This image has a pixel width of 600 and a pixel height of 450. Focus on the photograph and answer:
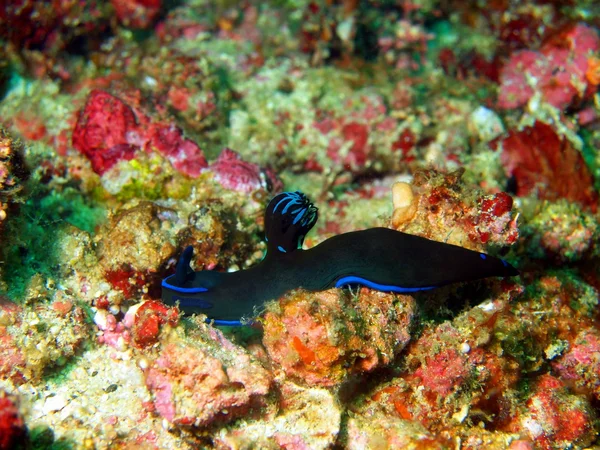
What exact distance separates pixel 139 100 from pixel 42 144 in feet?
5.31

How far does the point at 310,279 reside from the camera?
4.07m

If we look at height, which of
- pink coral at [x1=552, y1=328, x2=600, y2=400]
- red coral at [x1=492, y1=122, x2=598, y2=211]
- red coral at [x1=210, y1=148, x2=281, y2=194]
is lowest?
pink coral at [x1=552, y1=328, x2=600, y2=400]

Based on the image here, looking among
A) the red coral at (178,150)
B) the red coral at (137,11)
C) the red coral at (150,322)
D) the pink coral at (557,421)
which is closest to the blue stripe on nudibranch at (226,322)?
the red coral at (150,322)

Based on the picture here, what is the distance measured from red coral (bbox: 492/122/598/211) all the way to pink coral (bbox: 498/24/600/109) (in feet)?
3.31

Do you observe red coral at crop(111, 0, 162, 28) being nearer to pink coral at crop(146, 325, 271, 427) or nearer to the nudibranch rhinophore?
the nudibranch rhinophore

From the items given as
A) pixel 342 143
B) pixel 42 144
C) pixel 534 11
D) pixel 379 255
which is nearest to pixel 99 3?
pixel 42 144

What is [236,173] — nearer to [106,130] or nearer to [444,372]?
[106,130]

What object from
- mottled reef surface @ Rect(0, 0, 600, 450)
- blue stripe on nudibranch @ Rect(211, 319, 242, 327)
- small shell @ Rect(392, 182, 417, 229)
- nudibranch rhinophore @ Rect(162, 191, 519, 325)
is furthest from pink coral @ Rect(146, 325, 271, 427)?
small shell @ Rect(392, 182, 417, 229)

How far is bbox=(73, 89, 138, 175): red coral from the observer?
18.1 feet

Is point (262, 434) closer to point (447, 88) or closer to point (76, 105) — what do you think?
point (76, 105)

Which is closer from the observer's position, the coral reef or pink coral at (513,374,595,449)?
the coral reef

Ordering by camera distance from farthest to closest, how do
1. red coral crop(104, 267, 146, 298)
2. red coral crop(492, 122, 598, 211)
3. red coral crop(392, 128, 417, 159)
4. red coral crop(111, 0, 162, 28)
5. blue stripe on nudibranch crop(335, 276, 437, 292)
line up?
red coral crop(111, 0, 162, 28), red coral crop(392, 128, 417, 159), red coral crop(492, 122, 598, 211), red coral crop(104, 267, 146, 298), blue stripe on nudibranch crop(335, 276, 437, 292)

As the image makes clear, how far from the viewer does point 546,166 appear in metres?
6.50

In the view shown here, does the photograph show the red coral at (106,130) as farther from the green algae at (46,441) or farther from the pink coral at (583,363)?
the pink coral at (583,363)
